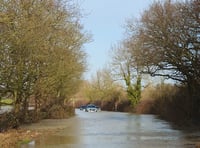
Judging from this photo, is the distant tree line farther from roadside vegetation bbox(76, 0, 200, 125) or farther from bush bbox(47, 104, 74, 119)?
bush bbox(47, 104, 74, 119)

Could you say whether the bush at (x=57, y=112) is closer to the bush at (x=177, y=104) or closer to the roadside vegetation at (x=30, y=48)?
the roadside vegetation at (x=30, y=48)

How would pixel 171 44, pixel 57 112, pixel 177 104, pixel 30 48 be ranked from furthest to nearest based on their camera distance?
pixel 57 112, pixel 177 104, pixel 171 44, pixel 30 48

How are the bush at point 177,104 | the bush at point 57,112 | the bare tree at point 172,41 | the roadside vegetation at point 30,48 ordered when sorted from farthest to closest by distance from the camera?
the bush at point 57,112 → the bush at point 177,104 → the bare tree at point 172,41 → the roadside vegetation at point 30,48

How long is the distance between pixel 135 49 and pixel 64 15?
884 cm

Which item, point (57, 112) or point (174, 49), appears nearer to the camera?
point (174, 49)

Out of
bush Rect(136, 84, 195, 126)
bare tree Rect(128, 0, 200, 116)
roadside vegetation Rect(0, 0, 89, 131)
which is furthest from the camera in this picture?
bush Rect(136, 84, 195, 126)

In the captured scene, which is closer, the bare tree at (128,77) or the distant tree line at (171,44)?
the distant tree line at (171,44)

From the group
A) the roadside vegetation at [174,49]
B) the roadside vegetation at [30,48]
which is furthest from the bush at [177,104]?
the roadside vegetation at [30,48]

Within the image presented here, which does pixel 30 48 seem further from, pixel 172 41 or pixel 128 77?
pixel 128 77

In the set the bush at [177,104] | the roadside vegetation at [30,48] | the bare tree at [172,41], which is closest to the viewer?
the roadside vegetation at [30,48]

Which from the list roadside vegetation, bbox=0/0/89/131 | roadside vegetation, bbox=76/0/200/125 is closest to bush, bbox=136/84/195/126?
roadside vegetation, bbox=76/0/200/125

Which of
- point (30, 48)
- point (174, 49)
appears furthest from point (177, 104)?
point (30, 48)

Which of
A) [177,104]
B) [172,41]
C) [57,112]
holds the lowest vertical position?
[57,112]

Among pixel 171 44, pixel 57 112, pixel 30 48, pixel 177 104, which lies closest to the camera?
pixel 30 48
